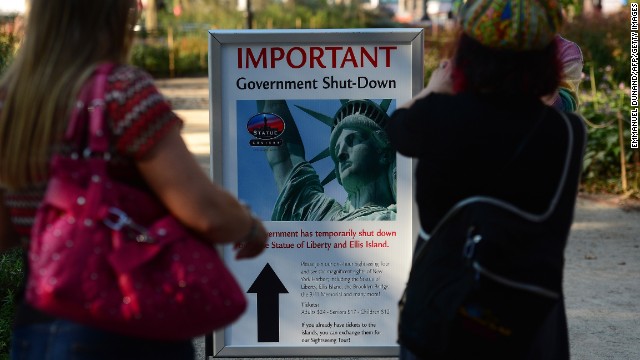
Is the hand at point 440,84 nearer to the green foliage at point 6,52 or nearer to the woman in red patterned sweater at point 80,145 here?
the woman in red patterned sweater at point 80,145

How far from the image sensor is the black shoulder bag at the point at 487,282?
2.38 metres

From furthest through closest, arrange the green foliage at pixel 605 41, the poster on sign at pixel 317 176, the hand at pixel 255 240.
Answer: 1. the green foliage at pixel 605 41
2. the poster on sign at pixel 317 176
3. the hand at pixel 255 240

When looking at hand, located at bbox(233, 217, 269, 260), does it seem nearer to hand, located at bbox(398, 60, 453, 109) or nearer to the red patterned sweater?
the red patterned sweater

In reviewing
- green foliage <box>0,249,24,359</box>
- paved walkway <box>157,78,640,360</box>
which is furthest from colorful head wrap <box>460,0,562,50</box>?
paved walkway <box>157,78,640,360</box>

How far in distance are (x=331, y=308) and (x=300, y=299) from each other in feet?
0.42

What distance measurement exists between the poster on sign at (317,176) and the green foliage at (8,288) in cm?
115

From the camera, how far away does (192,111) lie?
56.4 feet

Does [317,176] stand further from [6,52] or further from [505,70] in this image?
[6,52]

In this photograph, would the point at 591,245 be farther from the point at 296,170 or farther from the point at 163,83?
the point at 163,83

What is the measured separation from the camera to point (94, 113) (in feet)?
6.71

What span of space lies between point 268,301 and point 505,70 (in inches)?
75.5

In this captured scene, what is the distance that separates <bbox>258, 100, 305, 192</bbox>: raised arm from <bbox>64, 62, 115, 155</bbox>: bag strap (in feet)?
6.41

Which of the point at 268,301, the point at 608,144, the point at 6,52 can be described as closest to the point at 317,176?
the point at 268,301

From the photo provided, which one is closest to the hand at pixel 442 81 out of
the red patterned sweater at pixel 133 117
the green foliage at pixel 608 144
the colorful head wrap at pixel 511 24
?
the colorful head wrap at pixel 511 24
